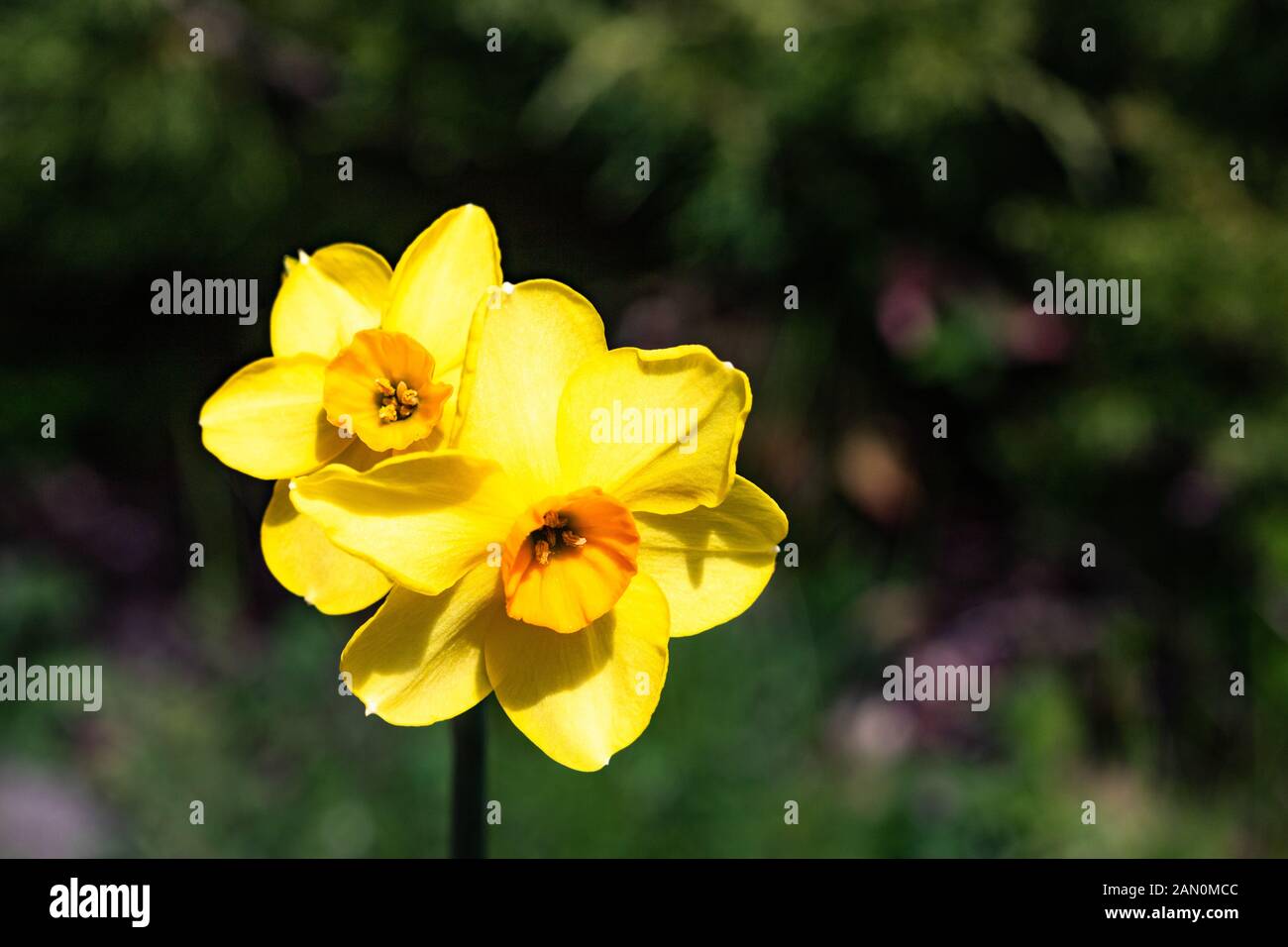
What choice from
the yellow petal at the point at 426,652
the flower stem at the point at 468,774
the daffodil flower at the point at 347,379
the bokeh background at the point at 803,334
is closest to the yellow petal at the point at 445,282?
the daffodil flower at the point at 347,379

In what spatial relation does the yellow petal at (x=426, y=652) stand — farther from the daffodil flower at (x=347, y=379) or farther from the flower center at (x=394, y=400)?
the flower center at (x=394, y=400)

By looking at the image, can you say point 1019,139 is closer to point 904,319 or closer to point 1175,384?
point 904,319

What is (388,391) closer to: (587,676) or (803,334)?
(587,676)

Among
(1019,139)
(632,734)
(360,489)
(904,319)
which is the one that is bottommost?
(632,734)

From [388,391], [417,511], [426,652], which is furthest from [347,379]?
[426,652]

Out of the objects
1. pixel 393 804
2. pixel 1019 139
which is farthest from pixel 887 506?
pixel 393 804
